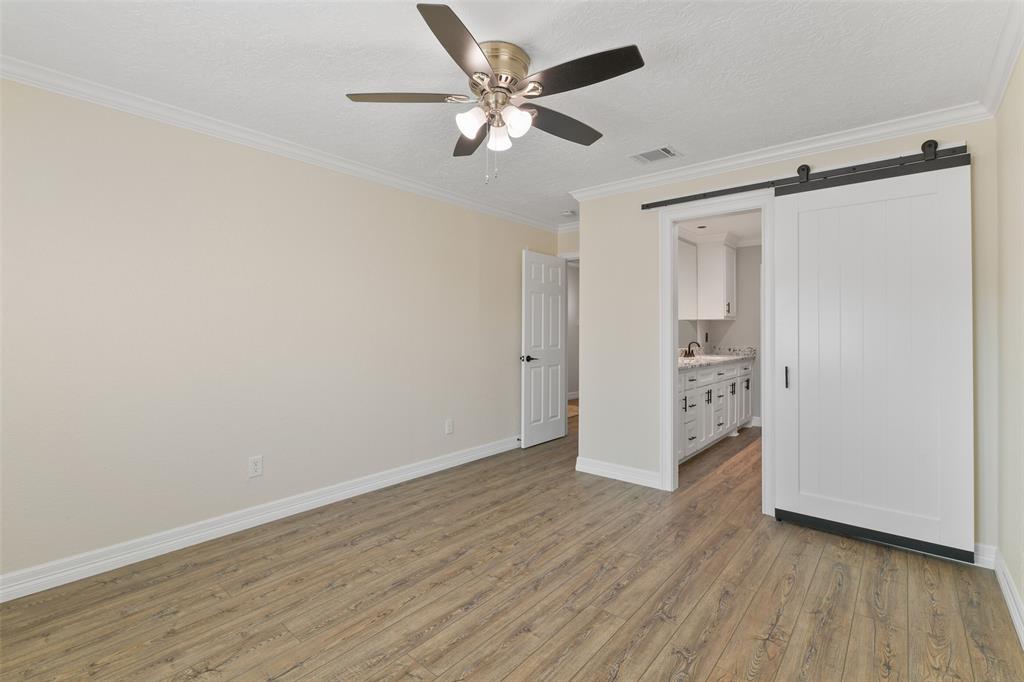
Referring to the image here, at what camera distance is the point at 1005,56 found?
2.13 m

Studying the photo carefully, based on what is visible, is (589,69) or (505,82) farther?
(505,82)

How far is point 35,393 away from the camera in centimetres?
238

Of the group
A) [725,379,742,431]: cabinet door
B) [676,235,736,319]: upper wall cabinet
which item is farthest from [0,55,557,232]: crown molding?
[725,379,742,431]: cabinet door

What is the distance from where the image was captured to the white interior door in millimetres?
5105

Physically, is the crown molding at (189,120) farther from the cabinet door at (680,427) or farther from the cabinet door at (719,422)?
the cabinet door at (719,422)

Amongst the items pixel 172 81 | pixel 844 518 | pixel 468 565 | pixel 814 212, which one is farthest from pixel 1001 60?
pixel 172 81

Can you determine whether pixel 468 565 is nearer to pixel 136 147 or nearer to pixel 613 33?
pixel 613 33

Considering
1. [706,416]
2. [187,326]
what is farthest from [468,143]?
[706,416]

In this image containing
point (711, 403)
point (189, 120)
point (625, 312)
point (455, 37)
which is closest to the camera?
point (455, 37)

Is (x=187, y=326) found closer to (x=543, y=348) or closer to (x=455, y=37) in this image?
(x=455, y=37)

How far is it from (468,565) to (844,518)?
7.62 feet

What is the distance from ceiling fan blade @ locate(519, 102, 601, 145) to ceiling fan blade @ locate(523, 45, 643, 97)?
14 centimetres

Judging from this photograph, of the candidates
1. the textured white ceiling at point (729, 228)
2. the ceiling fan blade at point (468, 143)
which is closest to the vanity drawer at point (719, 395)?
the textured white ceiling at point (729, 228)

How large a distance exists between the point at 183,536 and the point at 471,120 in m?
2.85
